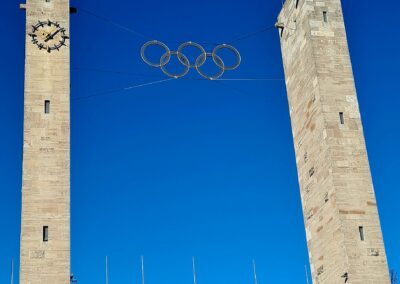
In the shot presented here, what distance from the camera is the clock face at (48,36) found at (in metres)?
28.5

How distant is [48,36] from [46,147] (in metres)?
4.26

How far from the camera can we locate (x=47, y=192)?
26.2 meters

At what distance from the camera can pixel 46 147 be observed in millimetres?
26891

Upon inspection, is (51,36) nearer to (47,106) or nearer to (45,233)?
(47,106)

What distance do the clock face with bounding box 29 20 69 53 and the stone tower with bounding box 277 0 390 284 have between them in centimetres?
898

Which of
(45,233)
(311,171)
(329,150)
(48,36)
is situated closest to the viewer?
(45,233)

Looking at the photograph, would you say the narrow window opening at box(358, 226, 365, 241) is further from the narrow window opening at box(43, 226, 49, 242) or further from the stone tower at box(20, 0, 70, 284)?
the narrow window opening at box(43, 226, 49, 242)

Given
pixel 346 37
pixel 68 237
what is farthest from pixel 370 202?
pixel 68 237

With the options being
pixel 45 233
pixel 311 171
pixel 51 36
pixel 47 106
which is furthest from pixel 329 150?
pixel 51 36

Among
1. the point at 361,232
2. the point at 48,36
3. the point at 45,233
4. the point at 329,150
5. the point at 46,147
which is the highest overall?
the point at 48,36

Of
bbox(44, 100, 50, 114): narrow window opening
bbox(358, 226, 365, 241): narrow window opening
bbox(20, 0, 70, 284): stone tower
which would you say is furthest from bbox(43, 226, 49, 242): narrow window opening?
bbox(358, 226, 365, 241): narrow window opening

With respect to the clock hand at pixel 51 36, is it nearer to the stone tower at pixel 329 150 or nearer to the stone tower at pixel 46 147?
the stone tower at pixel 46 147

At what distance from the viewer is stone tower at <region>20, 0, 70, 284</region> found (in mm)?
25219

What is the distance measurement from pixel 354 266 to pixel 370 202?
2.61m
